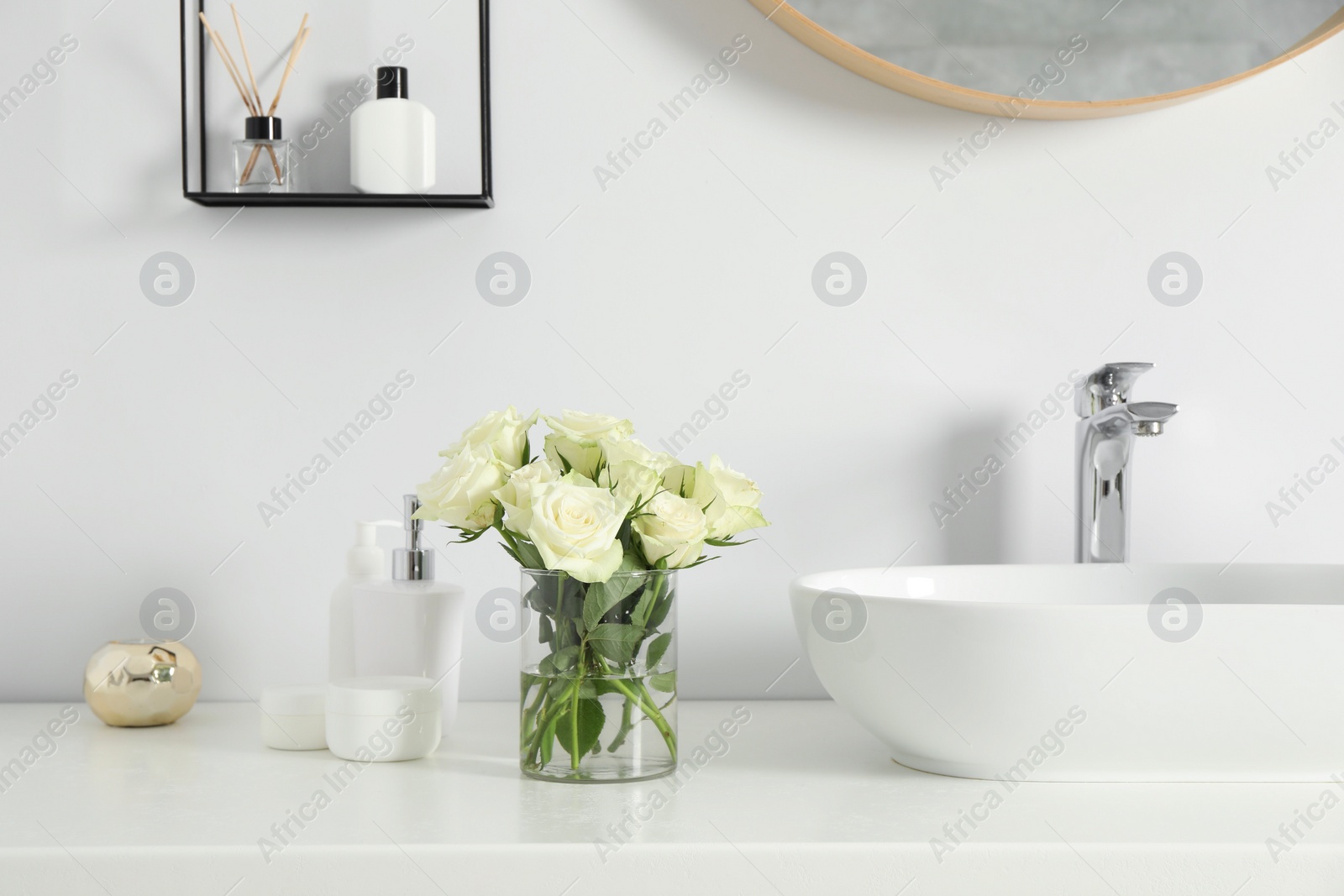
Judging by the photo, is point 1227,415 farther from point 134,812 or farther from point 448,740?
point 134,812

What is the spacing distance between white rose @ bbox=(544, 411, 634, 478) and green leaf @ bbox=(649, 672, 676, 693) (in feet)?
0.47

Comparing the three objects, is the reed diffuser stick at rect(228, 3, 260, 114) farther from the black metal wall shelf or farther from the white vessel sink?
the white vessel sink

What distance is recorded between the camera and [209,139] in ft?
3.19

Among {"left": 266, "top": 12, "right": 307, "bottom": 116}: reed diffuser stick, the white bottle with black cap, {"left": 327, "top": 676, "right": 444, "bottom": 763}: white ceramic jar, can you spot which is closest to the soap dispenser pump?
{"left": 327, "top": 676, "right": 444, "bottom": 763}: white ceramic jar

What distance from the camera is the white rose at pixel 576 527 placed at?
631 mm

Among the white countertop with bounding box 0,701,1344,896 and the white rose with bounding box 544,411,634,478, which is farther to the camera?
the white rose with bounding box 544,411,634,478

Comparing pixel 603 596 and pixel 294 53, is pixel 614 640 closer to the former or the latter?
pixel 603 596

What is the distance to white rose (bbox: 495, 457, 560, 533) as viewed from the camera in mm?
659

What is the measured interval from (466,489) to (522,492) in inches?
1.5

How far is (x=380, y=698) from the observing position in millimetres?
730

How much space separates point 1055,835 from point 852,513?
447 millimetres

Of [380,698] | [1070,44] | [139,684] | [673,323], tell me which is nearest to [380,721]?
[380,698]

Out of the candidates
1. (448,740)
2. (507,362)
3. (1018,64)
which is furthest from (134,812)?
(1018,64)

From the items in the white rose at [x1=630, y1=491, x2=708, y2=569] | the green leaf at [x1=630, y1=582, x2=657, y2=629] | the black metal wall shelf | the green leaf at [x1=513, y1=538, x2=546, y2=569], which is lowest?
the green leaf at [x1=630, y1=582, x2=657, y2=629]
